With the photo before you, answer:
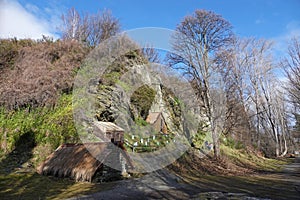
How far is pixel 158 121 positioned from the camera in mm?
18641

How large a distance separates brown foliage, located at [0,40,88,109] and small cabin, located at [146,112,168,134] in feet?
22.0

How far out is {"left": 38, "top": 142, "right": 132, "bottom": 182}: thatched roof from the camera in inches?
351

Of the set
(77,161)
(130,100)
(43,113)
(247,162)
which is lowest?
(247,162)

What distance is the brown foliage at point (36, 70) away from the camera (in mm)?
14492

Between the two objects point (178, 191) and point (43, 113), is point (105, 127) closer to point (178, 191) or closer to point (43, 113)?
point (43, 113)

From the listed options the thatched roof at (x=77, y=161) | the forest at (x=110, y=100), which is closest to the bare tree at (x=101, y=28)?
the forest at (x=110, y=100)

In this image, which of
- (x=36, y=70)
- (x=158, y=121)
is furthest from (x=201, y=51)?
(x=36, y=70)

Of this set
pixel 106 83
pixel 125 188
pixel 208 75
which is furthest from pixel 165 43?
pixel 125 188

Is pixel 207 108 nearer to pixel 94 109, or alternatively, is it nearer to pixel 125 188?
pixel 94 109

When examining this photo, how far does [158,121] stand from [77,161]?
9884mm

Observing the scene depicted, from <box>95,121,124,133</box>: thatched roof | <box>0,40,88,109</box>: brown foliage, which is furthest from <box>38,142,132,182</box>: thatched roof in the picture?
<box>0,40,88,109</box>: brown foliage

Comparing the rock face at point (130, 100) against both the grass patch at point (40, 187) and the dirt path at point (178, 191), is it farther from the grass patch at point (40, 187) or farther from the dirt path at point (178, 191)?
the dirt path at point (178, 191)

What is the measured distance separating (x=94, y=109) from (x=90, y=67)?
5.12 metres

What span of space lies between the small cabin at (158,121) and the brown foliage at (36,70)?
6.70 meters
